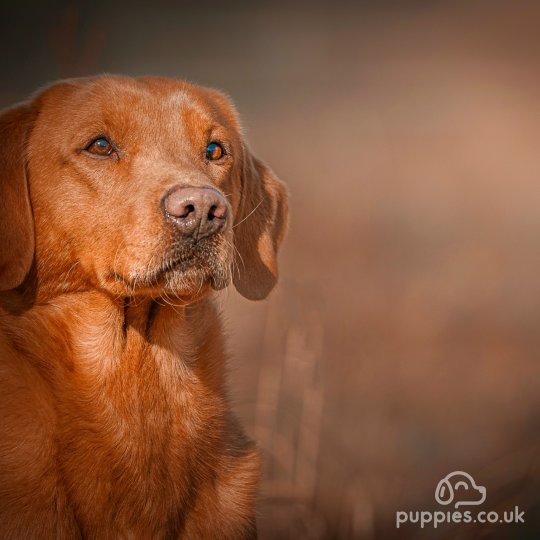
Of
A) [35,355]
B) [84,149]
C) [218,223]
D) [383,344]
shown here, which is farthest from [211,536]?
[383,344]

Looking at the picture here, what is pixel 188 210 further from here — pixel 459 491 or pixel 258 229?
pixel 459 491

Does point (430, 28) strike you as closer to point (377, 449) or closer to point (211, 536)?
point (377, 449)

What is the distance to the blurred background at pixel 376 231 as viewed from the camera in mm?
5238

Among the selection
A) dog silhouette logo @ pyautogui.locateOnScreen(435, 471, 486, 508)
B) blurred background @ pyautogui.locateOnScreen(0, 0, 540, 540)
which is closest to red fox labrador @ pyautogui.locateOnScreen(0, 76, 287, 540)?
blurred background @ pyautogui.locateOnScreen(0, 0, 540, 540)

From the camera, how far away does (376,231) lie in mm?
7000

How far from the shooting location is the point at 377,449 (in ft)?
18.7

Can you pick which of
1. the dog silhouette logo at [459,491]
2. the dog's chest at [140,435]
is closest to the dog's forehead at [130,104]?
the dog's chest at [140,435]

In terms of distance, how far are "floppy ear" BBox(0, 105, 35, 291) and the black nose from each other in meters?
0.58

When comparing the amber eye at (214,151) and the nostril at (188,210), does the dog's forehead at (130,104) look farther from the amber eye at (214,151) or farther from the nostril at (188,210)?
the nostril at (188,210)

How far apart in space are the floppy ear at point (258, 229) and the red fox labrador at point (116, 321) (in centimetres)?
25

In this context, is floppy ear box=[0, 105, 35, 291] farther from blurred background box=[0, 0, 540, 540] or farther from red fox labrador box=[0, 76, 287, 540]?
blurred background box=[0, 0, 540, 540]

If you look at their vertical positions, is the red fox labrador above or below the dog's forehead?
below

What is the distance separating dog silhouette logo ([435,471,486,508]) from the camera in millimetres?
5051

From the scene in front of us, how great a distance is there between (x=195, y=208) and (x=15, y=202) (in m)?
0.74
